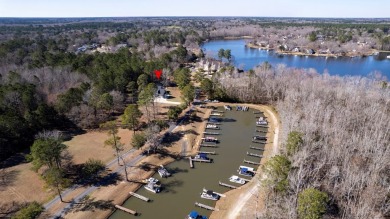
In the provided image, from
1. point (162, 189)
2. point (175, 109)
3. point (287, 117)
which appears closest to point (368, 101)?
point (287, 117)

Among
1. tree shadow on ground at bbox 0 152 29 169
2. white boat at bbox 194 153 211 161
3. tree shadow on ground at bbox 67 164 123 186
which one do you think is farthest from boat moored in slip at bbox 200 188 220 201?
tree shadow on ground at bbox 0 152 29 169

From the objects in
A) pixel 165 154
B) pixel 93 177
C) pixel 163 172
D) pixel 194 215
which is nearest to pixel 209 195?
pixel 194 215

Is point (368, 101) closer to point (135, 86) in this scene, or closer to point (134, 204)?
point (134, 204)

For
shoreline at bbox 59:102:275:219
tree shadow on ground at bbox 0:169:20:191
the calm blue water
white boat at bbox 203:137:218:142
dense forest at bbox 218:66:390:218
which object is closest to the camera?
dense forest at bbox 218:66:390:218

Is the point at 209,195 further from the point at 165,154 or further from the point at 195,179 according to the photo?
the point at 165,154

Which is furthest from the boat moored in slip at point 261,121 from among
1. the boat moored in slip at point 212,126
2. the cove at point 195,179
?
the boat moored in slip at point 212,126

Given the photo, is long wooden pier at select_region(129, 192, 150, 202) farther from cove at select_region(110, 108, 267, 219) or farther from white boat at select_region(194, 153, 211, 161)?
white boat at select_region(194, 153, 211, 161)

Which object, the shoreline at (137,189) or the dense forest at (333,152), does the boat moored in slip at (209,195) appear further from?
the dense forest at (333,152)
